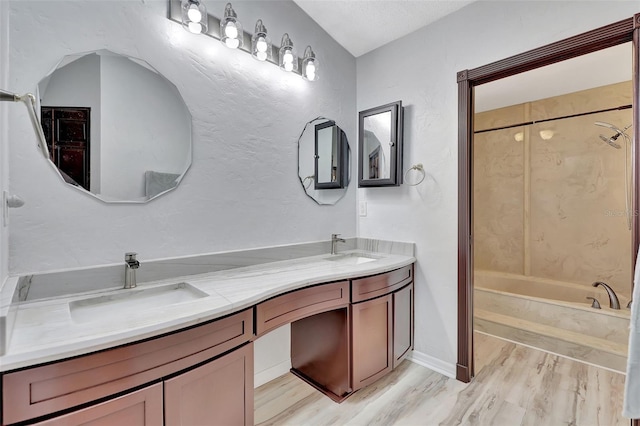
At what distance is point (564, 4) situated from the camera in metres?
1.57

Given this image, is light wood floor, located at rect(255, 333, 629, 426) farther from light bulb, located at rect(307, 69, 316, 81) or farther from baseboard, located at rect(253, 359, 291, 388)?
Result: light bulb, located at rect(307, 69, 316, 81)

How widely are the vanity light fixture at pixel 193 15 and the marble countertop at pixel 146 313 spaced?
1338 millimetres

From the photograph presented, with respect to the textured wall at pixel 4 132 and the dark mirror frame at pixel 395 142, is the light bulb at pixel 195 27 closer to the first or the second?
the textured wall at pixel 4 132

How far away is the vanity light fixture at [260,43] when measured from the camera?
5.91 feet

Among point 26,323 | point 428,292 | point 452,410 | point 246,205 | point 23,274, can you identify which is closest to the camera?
point 26,323

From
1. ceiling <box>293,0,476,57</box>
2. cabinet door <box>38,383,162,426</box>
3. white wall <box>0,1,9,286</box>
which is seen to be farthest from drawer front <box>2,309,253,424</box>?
ceiling <box>293,0,476,57</box>

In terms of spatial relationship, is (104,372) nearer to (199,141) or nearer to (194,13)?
(199,141)

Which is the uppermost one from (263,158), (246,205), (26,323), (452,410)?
(263,158)

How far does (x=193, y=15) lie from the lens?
5.06 ft

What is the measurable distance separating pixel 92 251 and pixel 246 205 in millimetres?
806

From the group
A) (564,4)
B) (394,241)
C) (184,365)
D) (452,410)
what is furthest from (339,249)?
(564,4)

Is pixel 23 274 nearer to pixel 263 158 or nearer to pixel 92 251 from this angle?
pixel 92 251

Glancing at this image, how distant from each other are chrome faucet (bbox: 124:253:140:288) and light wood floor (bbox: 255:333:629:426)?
1.02 metres

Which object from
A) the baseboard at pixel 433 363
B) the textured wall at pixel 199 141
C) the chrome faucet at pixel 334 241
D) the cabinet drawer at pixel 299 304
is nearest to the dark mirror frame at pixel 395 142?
the textured wall at pixel 199 141
